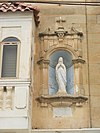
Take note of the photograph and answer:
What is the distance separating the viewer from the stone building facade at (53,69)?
895 cm

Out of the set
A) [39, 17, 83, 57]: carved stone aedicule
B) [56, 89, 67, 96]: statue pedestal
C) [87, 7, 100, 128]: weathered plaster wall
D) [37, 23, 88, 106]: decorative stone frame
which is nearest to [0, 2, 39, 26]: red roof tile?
[39, 17, 83, 57]: carved stone aedicule

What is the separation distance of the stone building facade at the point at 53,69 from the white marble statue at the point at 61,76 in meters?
0.13

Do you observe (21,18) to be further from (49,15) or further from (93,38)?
(93,38)

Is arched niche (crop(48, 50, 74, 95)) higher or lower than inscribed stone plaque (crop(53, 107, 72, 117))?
higher

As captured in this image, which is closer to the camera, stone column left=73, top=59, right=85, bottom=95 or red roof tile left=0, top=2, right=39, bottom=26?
stone column left=73, top=59, right=85, bottom=95

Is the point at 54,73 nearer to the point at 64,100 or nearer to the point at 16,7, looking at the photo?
the point at 64,100

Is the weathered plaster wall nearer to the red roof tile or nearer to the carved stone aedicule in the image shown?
the carved stone aedicule

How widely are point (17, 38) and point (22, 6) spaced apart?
34.7 inches

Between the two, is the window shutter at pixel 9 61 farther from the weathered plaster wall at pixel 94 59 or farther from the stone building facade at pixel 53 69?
the weathered plaster wall at pixel 94 59

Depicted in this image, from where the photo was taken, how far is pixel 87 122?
9344mm

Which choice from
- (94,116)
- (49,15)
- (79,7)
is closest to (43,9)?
(49,15)

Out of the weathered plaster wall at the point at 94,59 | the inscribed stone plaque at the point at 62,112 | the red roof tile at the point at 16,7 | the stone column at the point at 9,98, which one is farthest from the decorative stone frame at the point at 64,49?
the stone column at the point at 9,98

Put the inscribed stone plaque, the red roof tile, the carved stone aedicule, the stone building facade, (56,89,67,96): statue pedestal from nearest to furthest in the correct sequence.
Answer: the stone building facade
the inscribed stone plaque
(56,89,67,96): statue pedestal
the red roof tile
the carved stone aedicule

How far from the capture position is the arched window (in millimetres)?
9242
